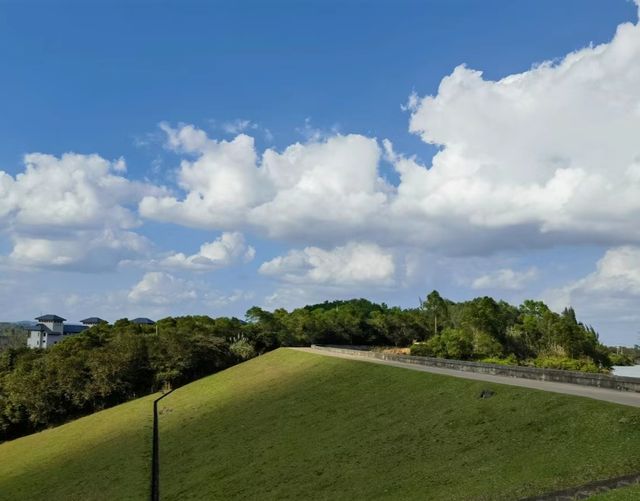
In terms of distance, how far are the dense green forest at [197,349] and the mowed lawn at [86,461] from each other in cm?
1025

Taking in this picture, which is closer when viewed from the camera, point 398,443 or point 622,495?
point 622,495

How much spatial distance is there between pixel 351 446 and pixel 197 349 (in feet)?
214

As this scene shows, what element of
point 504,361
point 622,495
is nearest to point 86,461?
point 622,495

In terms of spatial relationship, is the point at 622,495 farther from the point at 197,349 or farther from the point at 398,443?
the point at 197,349

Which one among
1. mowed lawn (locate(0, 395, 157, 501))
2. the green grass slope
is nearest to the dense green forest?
mowed lawn (locate(0, 395, 157, 501))

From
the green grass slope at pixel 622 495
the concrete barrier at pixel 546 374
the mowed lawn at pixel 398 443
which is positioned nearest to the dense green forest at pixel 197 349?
the concrete barrier at pixel 546 374

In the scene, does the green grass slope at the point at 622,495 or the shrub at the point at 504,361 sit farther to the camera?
the shrub at the point at 504,361

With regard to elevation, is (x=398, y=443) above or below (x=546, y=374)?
below

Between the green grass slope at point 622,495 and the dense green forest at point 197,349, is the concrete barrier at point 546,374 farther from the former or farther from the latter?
the dense green forest at point 197,349

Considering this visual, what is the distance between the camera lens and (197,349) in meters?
92.5

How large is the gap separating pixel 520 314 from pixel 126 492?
137 m

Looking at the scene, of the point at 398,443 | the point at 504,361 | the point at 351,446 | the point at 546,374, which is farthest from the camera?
the point at 504,361

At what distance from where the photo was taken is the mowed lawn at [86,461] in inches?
1447

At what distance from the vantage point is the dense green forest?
8069 centimetres
